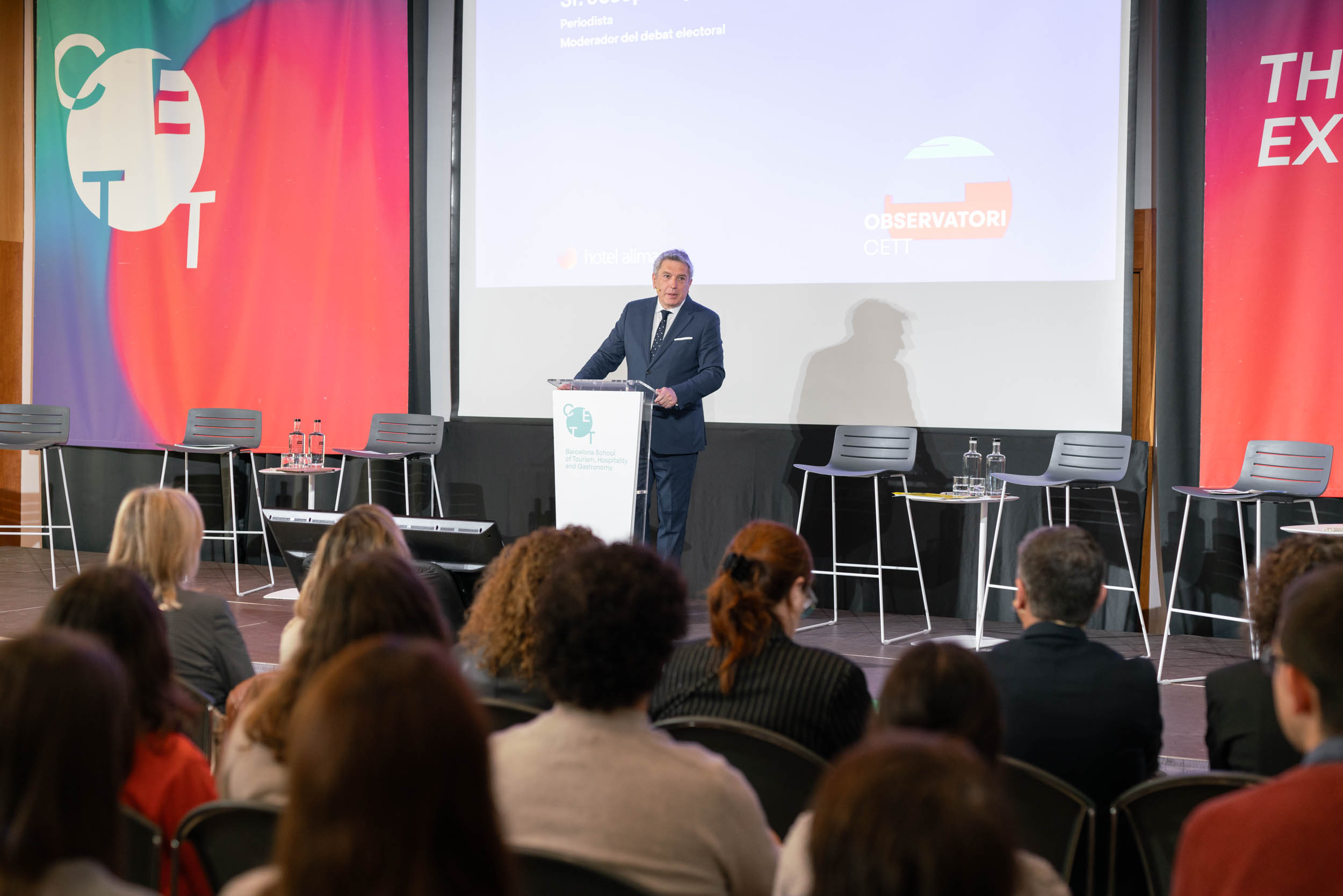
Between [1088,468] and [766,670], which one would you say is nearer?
[766,670]

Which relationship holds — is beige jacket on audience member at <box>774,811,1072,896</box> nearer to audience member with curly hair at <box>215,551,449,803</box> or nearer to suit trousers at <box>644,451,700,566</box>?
audience member with curly hair at <box>215,551,449,803</box>

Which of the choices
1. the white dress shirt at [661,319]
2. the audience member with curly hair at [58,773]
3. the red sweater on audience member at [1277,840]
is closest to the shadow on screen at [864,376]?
the white dress shirt at [661,319]

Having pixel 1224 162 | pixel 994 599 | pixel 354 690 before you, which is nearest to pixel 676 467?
pixel 994 599

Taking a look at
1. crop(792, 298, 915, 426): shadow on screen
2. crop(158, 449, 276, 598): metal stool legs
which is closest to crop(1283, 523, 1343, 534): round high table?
crop(792, 298, 915, 426): shadow on screen

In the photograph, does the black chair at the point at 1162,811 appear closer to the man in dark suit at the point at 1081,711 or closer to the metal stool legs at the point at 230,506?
the man in dark suit at the point at 1081,711

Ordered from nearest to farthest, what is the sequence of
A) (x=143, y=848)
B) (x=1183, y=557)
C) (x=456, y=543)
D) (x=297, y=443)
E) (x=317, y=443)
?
(x=143, y=848) → (x=456, y=543) → (x=1183, y=557) → (x=297, y=443) → (x=317, y=443)

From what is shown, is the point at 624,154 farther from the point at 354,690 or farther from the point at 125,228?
the point at 354,690

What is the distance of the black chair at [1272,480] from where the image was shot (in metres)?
4.54

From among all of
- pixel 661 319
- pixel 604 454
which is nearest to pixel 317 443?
pixel 661 319

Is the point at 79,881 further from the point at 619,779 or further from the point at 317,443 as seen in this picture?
the point at 317,443

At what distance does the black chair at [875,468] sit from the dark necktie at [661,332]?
0.91 metres

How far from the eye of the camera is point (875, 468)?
551cm

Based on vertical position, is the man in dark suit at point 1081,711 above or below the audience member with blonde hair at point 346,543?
below

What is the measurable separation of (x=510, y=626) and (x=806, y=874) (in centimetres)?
107
